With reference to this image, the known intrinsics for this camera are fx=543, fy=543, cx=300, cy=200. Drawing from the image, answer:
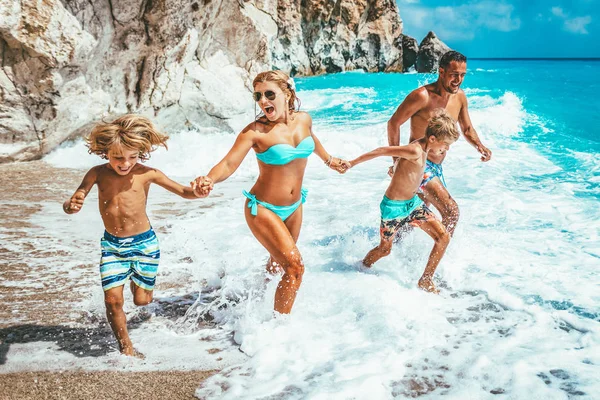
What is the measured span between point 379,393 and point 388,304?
1150mm

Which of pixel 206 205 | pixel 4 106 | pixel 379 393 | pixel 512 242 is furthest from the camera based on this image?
pixel 4 106

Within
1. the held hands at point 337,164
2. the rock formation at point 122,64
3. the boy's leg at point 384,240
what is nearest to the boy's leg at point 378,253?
the boy's leg at point 384,240

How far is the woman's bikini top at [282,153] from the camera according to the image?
3420 mm

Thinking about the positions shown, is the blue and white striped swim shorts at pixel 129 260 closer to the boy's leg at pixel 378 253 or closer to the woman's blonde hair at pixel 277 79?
the woman's blonde hair at pixel 277 79

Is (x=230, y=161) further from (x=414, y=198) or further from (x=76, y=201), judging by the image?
(x=414, y=198)

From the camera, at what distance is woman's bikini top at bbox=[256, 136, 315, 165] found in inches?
135

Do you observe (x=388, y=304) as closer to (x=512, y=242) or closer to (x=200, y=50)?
(x=512, y=242)

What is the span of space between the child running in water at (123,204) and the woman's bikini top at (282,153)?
20.9 inches

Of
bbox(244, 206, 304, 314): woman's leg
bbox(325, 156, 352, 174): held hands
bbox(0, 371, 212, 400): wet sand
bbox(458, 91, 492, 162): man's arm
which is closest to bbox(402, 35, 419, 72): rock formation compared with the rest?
bbox(458, 91, 492, 162): man's arm

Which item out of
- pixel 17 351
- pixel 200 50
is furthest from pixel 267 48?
pixel 17 351

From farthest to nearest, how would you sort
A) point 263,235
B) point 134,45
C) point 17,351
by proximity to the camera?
1. point 134,45
2. point 263,235
3. point 17,351

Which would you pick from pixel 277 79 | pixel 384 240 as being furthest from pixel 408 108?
pixel 277 79

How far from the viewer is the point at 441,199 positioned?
4.54m

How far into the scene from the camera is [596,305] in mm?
4078
